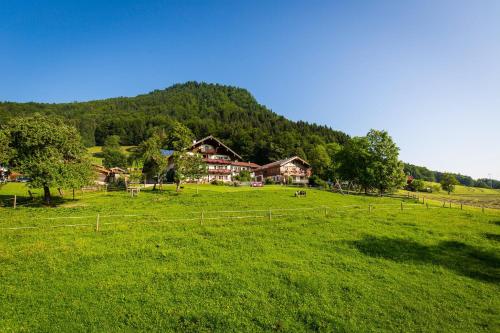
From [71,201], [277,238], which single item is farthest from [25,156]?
[277,238]

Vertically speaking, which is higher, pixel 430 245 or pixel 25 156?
pixel 25 156

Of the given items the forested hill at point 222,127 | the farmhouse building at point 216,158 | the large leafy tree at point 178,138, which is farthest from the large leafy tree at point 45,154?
the forested hill at point 222,127

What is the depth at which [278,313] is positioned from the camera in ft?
36.7

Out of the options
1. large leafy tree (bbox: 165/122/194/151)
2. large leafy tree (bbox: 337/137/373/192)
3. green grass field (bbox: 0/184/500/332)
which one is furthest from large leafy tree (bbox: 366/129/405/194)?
large leafy tree (bbox: 165/122/194/151)

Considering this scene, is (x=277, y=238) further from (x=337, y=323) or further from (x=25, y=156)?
(x=25, y=156)

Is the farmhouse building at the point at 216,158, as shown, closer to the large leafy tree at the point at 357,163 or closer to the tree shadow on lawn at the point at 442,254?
the large leafy tree at the point at 357,163

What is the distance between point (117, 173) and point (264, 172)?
4970 cm

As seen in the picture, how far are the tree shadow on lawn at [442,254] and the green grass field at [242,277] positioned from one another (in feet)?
0.27

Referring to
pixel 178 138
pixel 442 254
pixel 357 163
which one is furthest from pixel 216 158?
pixel 442 254

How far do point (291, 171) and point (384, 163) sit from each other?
31.9m

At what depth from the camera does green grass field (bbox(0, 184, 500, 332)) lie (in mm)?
10664

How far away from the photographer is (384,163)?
198 ft

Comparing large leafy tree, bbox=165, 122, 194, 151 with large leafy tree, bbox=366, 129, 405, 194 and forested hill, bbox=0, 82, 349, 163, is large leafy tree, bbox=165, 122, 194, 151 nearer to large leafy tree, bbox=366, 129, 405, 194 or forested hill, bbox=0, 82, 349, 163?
large leafy tree, bbox=366, 129, 405, 194

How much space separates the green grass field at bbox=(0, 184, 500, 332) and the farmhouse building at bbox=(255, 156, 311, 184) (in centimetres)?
6183
